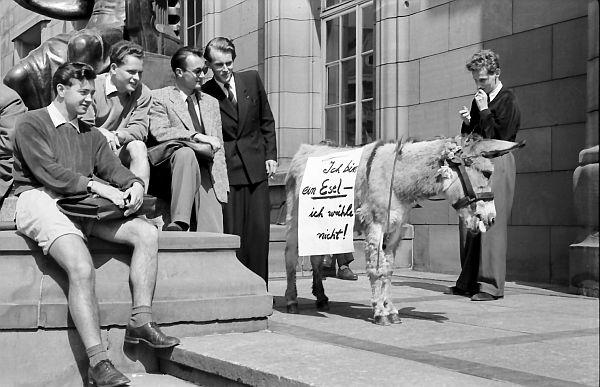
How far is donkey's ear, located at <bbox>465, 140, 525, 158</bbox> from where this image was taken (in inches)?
255

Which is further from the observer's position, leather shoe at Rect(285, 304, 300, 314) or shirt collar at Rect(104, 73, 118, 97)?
leather shoe at Rect(285, 304, 300, 314)

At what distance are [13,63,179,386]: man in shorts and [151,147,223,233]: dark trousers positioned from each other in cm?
83

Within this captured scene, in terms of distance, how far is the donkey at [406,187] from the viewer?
21.3 feet

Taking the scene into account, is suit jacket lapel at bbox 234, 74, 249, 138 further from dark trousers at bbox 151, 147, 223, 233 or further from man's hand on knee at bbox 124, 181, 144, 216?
man's hand on knee at bbox 124, 181, 144, 216

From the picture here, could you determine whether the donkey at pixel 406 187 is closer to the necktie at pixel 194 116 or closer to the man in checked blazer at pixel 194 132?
the man in checked blazer at pixel 194 132

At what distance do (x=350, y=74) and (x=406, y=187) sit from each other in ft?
28.3

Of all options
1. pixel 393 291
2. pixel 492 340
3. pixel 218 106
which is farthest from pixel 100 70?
pixel 492 340

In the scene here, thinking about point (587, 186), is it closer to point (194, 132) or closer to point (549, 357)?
point (549, 357)

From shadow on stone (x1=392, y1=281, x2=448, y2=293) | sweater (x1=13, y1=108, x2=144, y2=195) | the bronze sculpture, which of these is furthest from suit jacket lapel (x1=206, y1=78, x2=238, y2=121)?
shadow on stone (x1=392, y1=281, x2=448, y2=293)

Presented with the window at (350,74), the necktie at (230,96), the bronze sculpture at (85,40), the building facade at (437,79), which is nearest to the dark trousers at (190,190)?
the necktie at (230,96)

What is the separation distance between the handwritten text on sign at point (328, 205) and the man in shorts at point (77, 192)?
1.68m

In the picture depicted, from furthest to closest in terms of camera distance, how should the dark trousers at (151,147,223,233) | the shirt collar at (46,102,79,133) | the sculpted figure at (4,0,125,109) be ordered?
1. the sculpted figure at (4,0,125,109)
2. the dark trousers at (151,147,223,233)
3. the shirt collar at (46,102,79,133)

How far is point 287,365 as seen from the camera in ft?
15.5

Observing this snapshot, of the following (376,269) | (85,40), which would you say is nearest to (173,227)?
(376,269)
